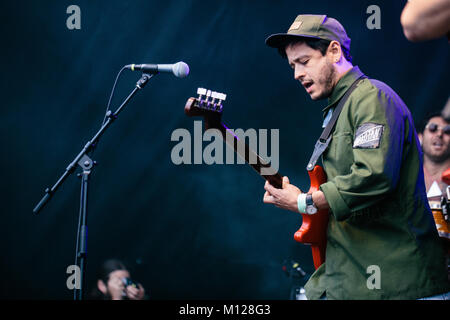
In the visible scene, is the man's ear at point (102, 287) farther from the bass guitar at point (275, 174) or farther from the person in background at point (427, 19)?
A: the person in background at point (427, 19)

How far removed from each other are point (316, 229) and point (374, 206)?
298 millimetres

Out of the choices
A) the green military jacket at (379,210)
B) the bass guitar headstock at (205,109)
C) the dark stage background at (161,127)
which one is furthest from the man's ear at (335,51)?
the dark stage background at (161,127)

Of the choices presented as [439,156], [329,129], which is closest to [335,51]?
[329,129]

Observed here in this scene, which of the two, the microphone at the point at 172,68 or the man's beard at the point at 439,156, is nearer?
the microphone at the point at 172,68

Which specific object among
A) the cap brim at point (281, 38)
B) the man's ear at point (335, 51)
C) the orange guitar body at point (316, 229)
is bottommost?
the orange guitar body at point (316, 229)

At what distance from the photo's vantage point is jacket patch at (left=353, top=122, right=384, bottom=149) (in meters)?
1.57

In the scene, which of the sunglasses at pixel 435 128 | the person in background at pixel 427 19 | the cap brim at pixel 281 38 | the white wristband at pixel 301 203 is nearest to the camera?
the person in background at pixel 427 19

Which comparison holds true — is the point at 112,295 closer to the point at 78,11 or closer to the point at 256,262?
the point at 256,262

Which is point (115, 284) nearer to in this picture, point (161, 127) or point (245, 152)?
point (161, 127)

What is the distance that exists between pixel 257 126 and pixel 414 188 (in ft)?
10.9

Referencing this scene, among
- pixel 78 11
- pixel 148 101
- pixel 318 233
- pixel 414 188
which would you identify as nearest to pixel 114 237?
pixel 148 101

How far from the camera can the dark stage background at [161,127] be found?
438 centimetres

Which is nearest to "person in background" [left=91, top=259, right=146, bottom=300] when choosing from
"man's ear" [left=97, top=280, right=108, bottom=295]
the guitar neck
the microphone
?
"man's ear" [left=97, top=280, right=108, bottom=295]
